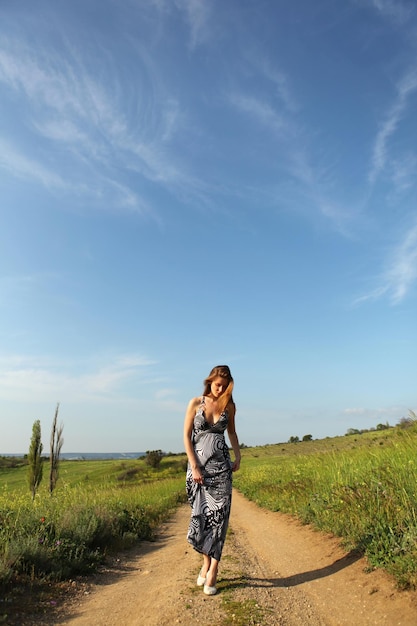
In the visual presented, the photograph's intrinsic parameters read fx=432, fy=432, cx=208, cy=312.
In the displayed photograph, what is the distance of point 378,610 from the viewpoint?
4.28 m

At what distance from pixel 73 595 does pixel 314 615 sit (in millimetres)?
2868

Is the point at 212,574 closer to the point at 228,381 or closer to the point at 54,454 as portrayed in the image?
the point at 228,381

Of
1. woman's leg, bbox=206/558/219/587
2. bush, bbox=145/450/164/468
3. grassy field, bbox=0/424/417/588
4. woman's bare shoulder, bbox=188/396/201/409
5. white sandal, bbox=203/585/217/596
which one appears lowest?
white sandal, bbox=203/585/217/596

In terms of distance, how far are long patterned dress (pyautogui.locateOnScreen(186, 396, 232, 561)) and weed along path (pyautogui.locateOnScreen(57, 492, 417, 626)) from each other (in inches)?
21.2

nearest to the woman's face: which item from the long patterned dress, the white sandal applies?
the long patterned dress

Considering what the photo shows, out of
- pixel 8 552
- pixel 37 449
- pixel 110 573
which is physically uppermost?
pixel 37 449

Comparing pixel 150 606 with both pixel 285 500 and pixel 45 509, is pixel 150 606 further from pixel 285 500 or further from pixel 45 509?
pixel 285 500

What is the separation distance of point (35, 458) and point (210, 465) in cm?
1636

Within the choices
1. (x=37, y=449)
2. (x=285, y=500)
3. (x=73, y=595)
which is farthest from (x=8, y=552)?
(x=37, y=449)

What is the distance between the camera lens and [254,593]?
4688mm

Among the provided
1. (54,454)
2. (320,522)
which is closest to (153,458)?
(54,454)

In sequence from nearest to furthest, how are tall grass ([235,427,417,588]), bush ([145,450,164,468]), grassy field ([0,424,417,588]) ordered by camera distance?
tall grass ([235,427,417,588]) → grassy field ([0,424,417,588]) → bush ([145,450,164,468])

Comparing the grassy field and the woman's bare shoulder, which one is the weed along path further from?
the woman's bare shoulder

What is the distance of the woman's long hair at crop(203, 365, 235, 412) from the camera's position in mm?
5300
